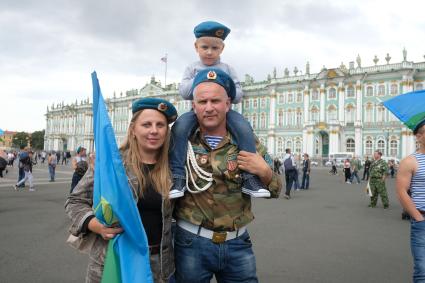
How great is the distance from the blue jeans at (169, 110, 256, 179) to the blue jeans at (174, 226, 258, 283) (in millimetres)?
415

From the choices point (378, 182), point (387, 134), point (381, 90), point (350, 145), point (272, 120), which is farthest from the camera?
point (272, 120)

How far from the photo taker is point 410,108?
3.21 m

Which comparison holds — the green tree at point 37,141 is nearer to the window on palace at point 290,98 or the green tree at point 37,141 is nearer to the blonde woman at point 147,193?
the window on palace at point 290,98

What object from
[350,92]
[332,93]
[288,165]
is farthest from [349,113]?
[288,165]

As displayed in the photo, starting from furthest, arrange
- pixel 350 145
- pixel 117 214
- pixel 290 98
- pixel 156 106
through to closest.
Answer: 1. pixel 290 98
2. pixel 350 145
3. pixel 156 106
4. pixel 117 214

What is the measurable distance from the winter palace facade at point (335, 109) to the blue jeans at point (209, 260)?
49060mm

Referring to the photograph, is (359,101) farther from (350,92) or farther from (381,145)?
(381,145)

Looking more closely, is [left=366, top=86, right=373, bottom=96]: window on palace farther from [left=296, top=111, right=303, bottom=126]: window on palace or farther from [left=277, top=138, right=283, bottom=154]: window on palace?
[left=277, top=138, right=283, bottom=154]: window on palace

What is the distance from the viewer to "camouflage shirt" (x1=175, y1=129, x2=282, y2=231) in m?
2.01

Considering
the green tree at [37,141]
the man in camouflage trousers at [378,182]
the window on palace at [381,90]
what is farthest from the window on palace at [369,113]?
the green tree at [37,141]

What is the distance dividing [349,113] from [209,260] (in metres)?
52.8

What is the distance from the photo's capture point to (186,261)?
80.4 inches

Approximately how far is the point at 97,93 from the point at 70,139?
313 ft

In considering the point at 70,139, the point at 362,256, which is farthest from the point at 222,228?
the point at 70,139
